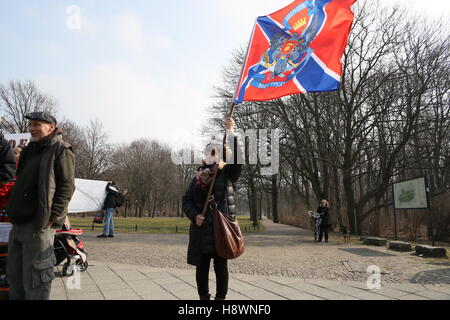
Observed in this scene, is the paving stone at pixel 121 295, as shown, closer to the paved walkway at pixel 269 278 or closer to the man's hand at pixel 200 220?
the paved walkway at pixel 269 278

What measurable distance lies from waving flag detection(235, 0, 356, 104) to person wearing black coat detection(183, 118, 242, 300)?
4.51 feet

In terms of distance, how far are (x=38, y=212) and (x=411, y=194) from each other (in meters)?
12.8

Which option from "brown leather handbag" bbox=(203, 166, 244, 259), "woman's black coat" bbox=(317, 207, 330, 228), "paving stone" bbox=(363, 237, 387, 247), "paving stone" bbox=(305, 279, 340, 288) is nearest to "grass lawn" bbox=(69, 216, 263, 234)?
"woman's black coat" bbox=(317, 207, 330, 228)

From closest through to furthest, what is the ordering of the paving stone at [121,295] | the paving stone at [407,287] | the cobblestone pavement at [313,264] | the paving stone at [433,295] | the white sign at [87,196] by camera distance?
1. the paving stone at [121,295]
2. the paving stone at [433,295]
3. the paving stone at [407,287]
4. the cobblestone pavement at [313,264]
5. the white sign at [87,196]

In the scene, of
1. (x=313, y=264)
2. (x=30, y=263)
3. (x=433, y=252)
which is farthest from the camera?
(x=433, y=252)

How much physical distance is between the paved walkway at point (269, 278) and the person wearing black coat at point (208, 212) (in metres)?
1.25

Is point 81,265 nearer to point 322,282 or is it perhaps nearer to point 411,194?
point 322,282

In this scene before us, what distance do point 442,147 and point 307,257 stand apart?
14368 mm

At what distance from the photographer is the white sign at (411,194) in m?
11.6

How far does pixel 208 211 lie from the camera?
11.7 feet

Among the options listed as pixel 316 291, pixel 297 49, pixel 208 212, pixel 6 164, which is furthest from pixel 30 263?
pixel 297 49

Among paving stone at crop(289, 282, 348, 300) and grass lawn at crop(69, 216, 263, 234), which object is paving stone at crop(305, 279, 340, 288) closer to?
paving stone at crop(289, 282, 348, 300)

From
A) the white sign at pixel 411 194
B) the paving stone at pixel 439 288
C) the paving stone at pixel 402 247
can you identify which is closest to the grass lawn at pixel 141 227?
the white sign at pixel 411 194

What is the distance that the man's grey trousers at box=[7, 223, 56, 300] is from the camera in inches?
121
